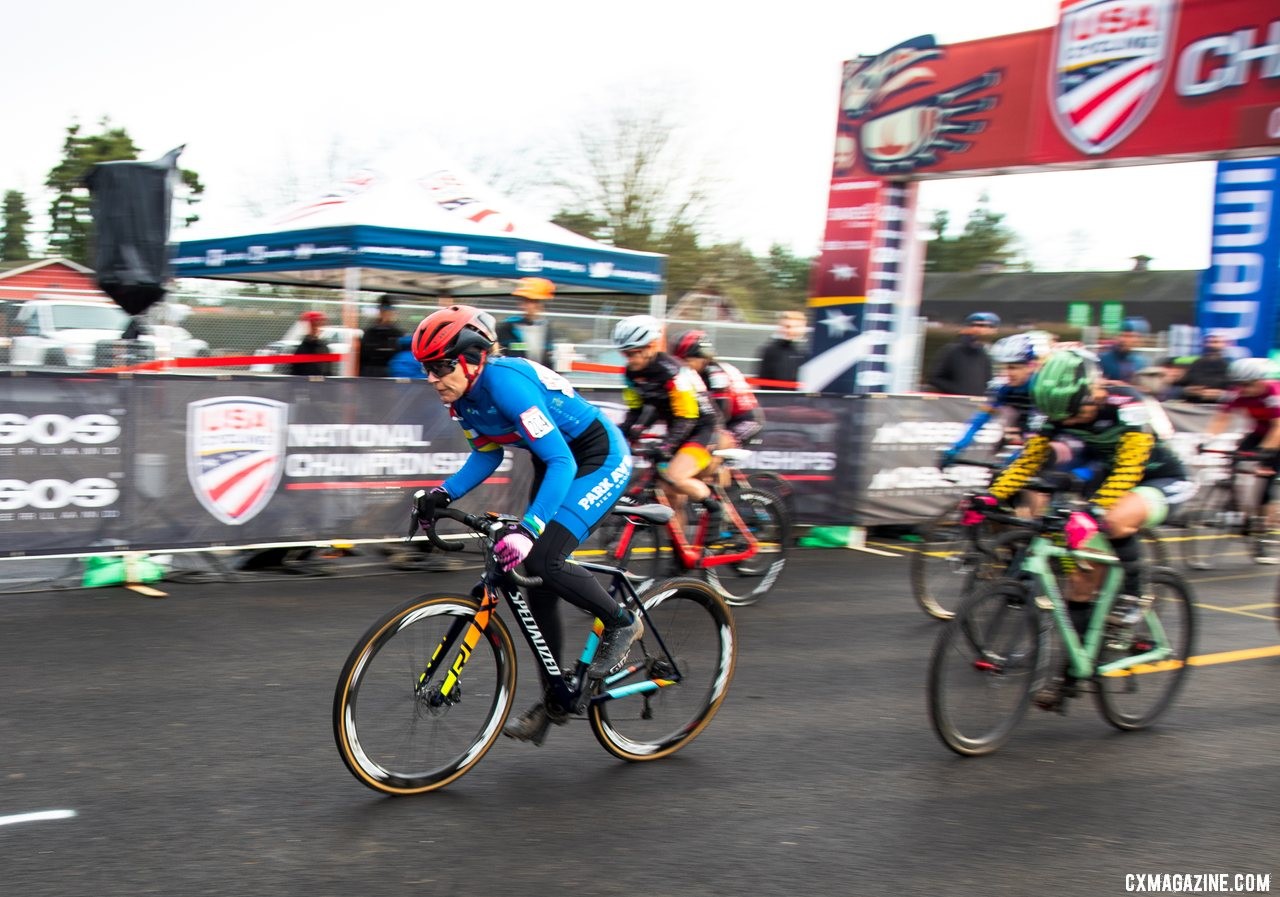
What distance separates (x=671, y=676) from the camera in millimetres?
5195

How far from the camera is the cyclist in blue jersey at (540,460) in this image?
174 inches

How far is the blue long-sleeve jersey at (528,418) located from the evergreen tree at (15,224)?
68274 millimetres

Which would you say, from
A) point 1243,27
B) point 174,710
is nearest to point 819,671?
point 174,710

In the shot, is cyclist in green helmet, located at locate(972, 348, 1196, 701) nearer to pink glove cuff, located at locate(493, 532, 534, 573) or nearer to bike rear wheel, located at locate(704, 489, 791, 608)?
pink glove cuff, located at locate(493, 532, 534, 573)

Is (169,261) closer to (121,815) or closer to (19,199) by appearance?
(121,815)

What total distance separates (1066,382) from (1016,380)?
2839mm

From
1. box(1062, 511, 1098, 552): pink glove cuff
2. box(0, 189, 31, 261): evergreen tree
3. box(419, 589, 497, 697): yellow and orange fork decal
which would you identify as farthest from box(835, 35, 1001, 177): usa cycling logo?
box(0, 189, 31, 261): evergreen tree

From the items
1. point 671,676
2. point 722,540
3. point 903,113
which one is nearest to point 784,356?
point 903,113

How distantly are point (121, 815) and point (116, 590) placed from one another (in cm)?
436

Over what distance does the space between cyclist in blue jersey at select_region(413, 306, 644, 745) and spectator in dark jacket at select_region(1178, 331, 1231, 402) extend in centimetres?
1134

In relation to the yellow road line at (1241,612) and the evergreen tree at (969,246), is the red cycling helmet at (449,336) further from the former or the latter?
the evergreen tree at (969,246)

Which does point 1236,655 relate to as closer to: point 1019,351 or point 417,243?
point 1019,351

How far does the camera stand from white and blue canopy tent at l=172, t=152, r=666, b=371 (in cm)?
1277

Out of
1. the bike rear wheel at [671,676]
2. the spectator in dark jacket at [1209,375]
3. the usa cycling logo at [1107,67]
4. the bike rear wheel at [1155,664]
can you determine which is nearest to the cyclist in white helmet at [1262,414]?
the usa cycling logo at [1107,67]
